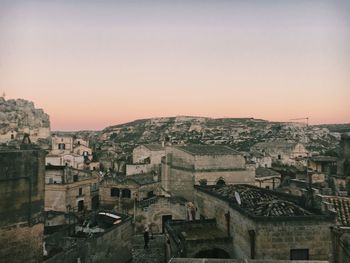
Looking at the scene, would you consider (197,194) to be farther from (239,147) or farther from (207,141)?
(207,141)

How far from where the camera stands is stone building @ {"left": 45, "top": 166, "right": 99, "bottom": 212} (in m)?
39.2

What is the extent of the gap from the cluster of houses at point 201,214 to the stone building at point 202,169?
0.34ft

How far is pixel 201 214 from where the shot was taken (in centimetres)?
2420

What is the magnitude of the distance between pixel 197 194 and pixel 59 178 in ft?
68.3

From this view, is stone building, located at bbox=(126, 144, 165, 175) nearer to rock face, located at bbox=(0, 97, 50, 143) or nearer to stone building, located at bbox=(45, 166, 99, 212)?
stone building, located at bbox=(45, 166, 99, 212)

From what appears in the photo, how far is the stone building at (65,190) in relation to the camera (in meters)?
39.2

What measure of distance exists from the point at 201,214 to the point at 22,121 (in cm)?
11161

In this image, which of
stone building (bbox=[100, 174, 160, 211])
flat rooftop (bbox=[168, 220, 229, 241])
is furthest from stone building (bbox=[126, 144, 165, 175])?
flat rooftop (bbox=[168, 220, 229, 241])

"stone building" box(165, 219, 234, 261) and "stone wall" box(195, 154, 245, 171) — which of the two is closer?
"stone building" box(165, 219, 234, 261)

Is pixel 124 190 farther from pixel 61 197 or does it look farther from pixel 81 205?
pixel 61 197

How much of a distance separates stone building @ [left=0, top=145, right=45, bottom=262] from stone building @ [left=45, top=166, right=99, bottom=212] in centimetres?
2688

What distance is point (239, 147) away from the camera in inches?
4050

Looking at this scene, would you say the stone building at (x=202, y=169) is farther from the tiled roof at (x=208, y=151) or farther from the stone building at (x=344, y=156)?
the stone building at (x=344, y=156)

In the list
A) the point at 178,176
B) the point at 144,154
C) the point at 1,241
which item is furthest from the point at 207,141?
the point at 1,241
